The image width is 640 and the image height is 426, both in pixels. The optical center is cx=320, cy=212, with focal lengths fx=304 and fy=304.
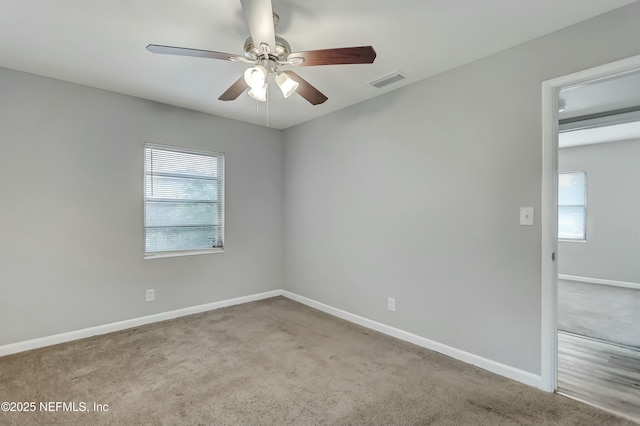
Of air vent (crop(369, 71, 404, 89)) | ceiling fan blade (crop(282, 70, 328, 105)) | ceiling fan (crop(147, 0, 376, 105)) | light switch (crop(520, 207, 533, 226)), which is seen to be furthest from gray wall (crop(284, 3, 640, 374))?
ceiling fan (crop(147, 0, 376, 105))

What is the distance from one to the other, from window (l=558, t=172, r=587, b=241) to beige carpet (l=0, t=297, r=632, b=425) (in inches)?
191

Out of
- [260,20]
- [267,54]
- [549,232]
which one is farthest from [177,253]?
[549,232]

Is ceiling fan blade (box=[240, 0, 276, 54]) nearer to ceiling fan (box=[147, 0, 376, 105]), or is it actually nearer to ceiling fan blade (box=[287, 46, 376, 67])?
ceiling fan (box=[147, 0, 376, 105])

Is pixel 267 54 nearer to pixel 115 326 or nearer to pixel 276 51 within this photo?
pixel 276 51

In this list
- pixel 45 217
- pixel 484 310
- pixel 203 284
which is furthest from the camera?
pixel 203 284

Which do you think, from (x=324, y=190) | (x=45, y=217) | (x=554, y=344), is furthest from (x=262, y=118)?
(x=554, y=344)

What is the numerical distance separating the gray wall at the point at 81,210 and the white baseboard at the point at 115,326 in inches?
2.0

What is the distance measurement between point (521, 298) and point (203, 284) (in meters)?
3.31

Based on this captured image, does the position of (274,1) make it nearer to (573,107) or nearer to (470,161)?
(470,161)

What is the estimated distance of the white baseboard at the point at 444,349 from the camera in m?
2.17

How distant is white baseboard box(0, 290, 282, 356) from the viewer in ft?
8.73

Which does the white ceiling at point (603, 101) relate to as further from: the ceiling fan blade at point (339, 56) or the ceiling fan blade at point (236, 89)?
the ceiling fan blade at point (236, 89)

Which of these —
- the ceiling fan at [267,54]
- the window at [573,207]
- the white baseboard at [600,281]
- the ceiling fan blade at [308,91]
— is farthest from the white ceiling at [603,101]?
the white baseboard at [600,281]

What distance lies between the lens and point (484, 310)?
2404 millimetres
